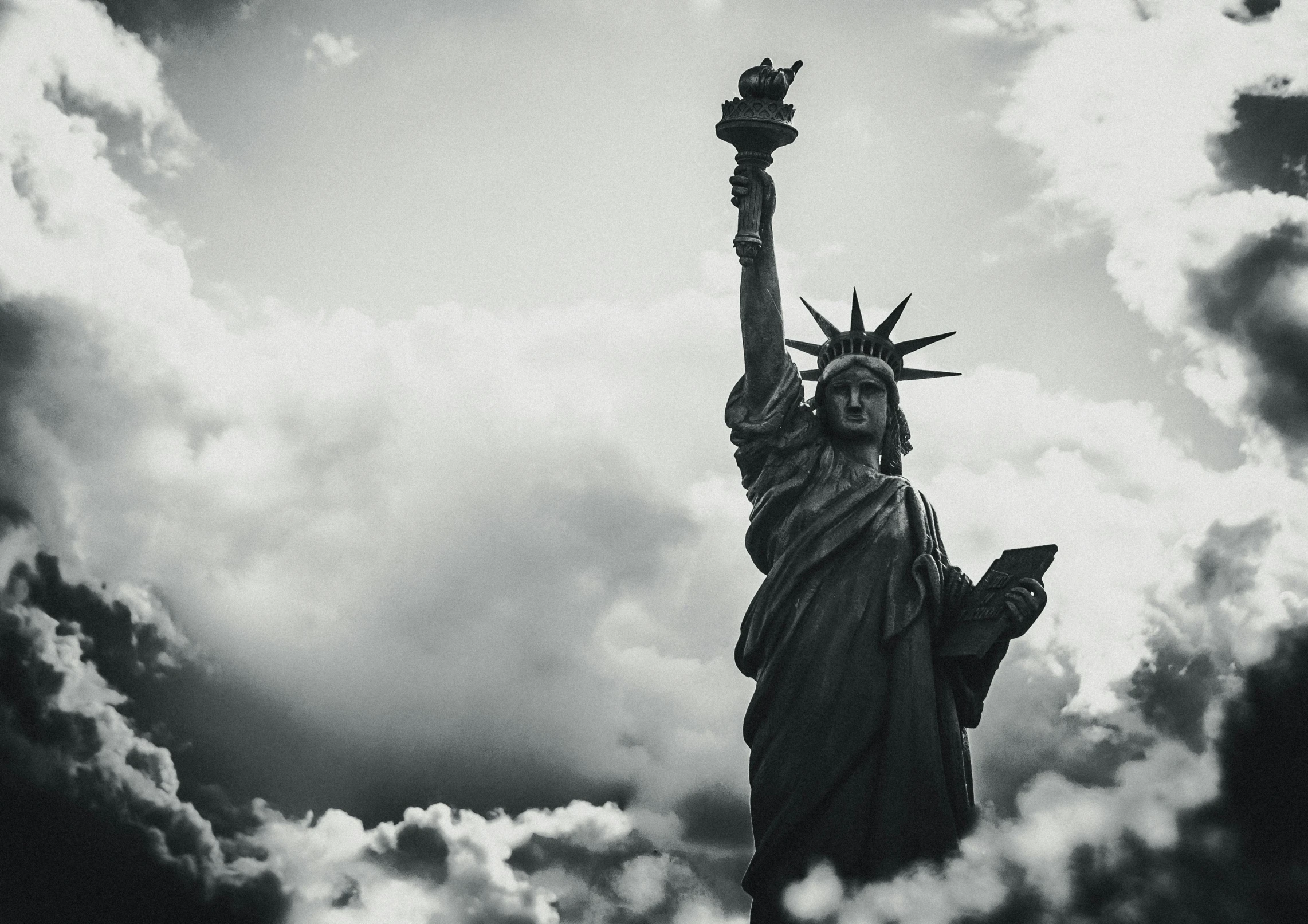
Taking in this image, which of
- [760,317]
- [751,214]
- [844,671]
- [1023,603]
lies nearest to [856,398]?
[760,317]

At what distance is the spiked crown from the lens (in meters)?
12.4

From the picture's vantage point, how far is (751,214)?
11.9 m

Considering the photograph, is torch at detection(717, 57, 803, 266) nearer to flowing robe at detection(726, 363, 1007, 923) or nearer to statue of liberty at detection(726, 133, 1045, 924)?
statue of liberty at detection(726, 133, 1045, 924)

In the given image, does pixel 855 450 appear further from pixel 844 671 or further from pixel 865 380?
pixel 844 671

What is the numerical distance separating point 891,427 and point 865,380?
479mm

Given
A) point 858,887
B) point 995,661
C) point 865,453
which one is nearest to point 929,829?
point 858,887

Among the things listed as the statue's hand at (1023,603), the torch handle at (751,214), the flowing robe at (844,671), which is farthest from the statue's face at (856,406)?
the statue's hand at (1023,603)

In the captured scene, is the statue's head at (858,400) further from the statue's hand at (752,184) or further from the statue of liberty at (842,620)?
the statue's hand at (752,184)

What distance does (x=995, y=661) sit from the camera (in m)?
11.3

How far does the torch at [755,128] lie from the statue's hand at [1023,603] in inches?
113

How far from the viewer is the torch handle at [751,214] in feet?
38.9

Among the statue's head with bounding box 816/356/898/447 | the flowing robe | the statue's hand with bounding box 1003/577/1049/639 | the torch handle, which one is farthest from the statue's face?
the statue's hand with bounding box 1003/577/1049/639

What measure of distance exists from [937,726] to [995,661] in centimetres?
69

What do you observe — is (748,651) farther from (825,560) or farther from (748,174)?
(748,174)
